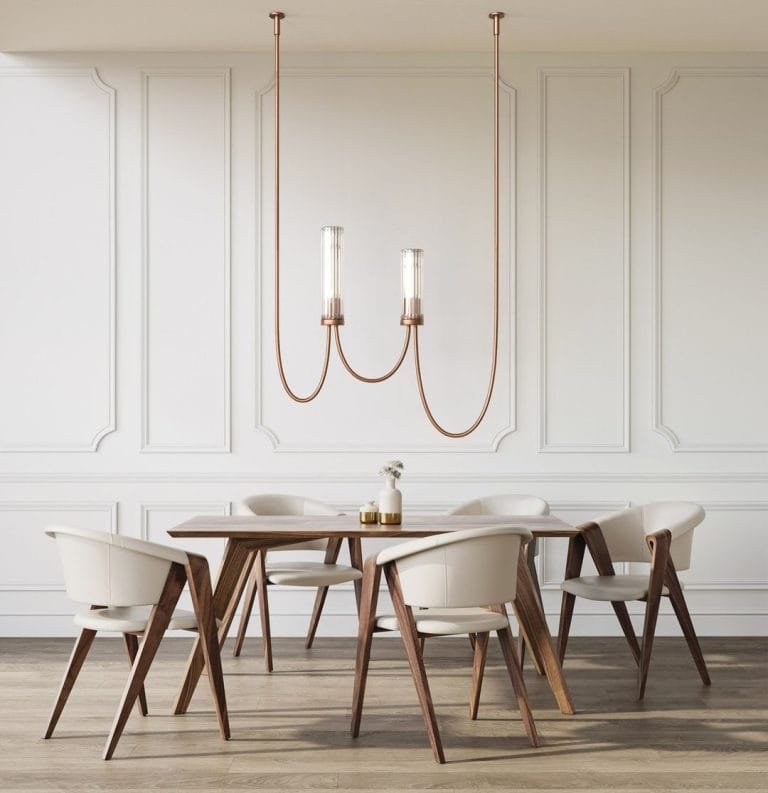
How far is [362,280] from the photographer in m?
5.02

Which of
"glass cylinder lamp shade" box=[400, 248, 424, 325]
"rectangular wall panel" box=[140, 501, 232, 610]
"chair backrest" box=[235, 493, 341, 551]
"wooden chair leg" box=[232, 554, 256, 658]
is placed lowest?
"wooden chair leg" box=[232, 554, 256, 658]

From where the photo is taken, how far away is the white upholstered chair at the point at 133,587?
3.22 m

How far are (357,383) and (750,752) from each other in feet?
8.10

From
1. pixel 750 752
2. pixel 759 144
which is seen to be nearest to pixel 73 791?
pixel 750 752

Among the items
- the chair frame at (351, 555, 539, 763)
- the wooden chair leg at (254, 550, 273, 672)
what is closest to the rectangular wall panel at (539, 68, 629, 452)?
the wooden chair leg at (254, 550, 273, 672)

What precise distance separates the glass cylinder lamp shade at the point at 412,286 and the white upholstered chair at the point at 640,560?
1.16 m

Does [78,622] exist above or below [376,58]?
below

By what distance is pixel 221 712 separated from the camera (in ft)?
11.1

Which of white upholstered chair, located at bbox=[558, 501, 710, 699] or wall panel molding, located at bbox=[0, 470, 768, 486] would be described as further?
wall panel molding, located at bbox=[0, 470, 768, 486]

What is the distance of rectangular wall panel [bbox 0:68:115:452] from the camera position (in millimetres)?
5000

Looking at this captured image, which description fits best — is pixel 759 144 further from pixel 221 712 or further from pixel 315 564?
pixel 221 712

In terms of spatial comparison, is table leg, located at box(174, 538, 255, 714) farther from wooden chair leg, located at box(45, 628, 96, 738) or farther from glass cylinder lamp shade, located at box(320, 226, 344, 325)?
glass cylinder lamp shade, located at box(320, 226, 344, 325)

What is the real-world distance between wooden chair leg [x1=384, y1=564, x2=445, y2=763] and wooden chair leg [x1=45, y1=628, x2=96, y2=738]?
1.02 metres

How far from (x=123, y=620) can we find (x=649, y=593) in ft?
6.31
